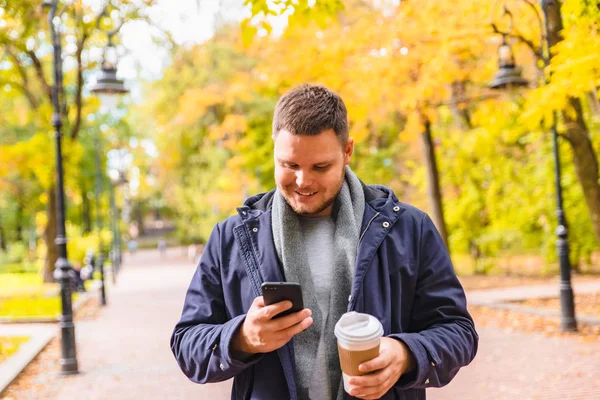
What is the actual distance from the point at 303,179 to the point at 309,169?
38 mm

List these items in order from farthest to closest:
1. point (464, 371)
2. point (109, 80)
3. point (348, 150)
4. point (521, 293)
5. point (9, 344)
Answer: point (521, 293) < point (109, 80) < point (9, 344) < point (464, 371) < point (348, 150)

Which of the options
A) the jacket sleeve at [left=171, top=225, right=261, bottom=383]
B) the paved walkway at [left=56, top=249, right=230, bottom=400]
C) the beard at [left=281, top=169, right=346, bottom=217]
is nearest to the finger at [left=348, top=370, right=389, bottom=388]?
the jacket sleeve at [left=171, top=225, right=261, bottom=383]

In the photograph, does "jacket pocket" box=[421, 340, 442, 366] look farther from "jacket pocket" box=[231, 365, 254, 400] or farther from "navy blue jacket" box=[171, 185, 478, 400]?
Answer: "jacket pocket" box=[231, 365, 254, 400]

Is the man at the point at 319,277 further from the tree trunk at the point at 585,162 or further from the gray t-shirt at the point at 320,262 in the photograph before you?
the tree trunk at the point at 585,162

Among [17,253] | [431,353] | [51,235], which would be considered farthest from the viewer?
[17,253]

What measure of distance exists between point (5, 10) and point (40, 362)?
905 cm

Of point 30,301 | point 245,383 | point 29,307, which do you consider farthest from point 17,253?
point 245,383

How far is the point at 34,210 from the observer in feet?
147

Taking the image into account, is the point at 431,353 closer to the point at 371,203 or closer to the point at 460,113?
the point at 371,203

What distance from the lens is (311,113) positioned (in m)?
2.18

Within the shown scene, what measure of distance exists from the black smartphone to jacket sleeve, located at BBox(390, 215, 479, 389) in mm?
401

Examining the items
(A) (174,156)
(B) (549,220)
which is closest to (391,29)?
(B) (549,220)

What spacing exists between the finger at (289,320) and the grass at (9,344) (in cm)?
1024

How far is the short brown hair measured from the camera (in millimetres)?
2182
